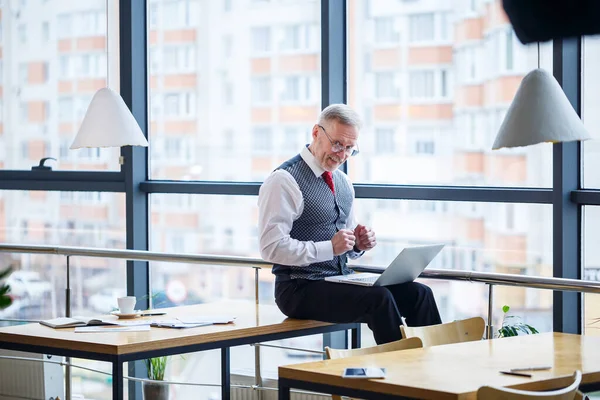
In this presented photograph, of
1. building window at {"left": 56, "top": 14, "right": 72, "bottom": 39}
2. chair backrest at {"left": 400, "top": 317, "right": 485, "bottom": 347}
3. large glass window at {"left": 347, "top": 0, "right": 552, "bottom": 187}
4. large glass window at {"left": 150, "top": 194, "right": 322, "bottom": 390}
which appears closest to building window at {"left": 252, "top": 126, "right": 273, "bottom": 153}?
large glass window at {"left": 150, "top": 194, "right": 322, "bottom": 390}

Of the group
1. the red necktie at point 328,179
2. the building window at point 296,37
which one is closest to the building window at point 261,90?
the building window at point 296,37

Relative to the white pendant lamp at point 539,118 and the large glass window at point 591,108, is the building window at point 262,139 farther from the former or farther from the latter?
the white pendant lamp at point 539,118

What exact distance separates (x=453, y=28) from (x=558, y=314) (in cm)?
149

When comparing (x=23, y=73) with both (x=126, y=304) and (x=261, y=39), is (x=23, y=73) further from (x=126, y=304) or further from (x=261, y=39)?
(x=126, y=304)

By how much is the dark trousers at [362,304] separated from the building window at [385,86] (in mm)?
1289

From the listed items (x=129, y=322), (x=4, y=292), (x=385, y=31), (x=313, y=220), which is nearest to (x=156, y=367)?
(x=129, y=322)

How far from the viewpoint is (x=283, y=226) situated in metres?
3.81

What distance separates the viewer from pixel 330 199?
401 cm

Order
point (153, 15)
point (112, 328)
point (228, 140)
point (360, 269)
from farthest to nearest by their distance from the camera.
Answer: point (153, 15)
point (228, 140)
point (360, 269)
point (112, 328)

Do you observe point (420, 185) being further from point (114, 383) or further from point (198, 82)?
point (114, 383)

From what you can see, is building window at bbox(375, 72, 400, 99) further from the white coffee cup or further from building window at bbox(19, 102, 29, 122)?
building window at bbox(19, 102, 29, 122)

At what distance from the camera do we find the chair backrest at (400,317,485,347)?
3.31 metres

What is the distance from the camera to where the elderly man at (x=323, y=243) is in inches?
145

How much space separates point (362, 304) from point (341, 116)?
833mm
